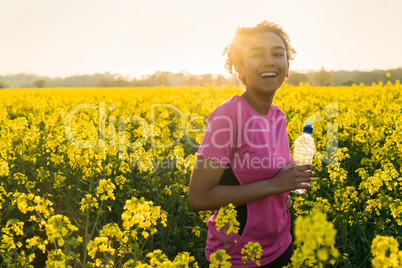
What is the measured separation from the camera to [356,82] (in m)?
14.3

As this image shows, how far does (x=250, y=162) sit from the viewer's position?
1.80 metres

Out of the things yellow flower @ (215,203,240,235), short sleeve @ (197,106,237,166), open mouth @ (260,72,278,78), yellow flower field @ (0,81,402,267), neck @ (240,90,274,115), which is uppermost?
open mouth @ (260,72,278,78)

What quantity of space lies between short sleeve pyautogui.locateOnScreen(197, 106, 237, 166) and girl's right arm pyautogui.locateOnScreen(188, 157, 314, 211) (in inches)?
1.3

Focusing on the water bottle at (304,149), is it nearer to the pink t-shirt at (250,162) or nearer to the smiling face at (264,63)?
the pink t-shirt at (250,162)

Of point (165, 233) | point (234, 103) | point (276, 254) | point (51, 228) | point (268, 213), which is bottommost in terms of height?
point (165, 233)

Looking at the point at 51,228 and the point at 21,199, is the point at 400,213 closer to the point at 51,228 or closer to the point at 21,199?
the point at 51,228

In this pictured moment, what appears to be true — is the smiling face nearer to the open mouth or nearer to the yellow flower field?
the open mouth

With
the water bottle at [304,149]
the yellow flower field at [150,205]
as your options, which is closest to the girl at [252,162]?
the yellow flower field at [150,205]

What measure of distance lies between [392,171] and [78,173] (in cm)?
313

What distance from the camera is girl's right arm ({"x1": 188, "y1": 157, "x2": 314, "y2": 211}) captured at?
1.67m

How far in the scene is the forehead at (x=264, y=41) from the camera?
1.91 m

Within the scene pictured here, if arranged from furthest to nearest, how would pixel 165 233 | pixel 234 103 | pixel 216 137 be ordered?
pixel 165 233 < pixel 234 103 < pixel 216 137

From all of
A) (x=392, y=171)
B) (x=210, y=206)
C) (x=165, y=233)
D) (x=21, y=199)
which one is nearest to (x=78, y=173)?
(x=165, y=233)

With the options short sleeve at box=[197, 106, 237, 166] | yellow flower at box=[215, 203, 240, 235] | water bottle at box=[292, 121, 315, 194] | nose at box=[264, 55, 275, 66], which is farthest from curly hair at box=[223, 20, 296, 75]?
yellow flower at box=[215, 203, 240, 235]
